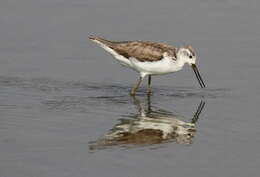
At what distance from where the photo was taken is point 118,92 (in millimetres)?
16750

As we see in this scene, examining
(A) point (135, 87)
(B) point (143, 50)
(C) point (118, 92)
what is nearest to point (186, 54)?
(B) point (143, 50)

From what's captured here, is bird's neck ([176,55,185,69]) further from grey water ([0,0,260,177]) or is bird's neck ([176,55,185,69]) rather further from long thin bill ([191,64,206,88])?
grey water ([0,0,260,177])

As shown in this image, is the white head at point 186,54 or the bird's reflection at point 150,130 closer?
the bird's reflection at point 150,130

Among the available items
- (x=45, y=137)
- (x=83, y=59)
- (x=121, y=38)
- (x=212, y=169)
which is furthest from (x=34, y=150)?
(x=121, y=38)

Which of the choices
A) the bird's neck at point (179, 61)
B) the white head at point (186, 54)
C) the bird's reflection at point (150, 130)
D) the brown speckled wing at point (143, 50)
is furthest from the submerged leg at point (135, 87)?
the bird's reflection at point (150, 130)

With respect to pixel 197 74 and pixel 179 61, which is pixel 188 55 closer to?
pixel 179 61

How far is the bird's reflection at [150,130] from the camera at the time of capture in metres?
13.1

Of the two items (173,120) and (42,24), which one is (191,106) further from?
(42,24)

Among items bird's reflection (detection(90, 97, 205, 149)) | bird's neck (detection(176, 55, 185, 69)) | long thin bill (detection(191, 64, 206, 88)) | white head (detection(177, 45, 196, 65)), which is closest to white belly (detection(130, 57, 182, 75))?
bird's neck (detection(176, 55, 185, 69))

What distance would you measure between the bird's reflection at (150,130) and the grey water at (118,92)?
39 millimetres

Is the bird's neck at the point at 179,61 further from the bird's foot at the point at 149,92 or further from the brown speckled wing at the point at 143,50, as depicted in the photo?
the bird's foot at the point at 149,92

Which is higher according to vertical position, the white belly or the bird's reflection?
the white belly

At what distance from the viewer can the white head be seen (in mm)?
17094

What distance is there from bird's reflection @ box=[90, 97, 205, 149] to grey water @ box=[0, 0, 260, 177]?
4 cm
